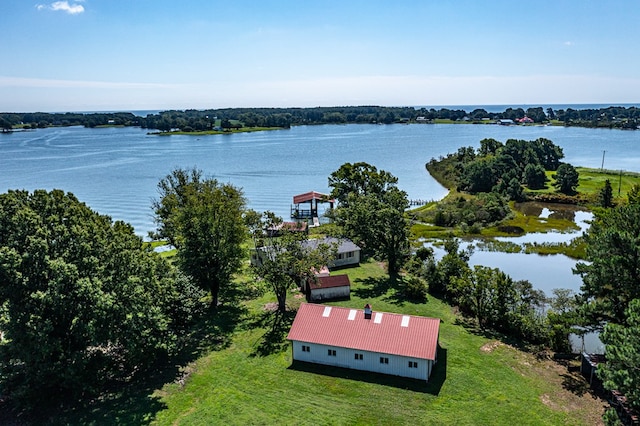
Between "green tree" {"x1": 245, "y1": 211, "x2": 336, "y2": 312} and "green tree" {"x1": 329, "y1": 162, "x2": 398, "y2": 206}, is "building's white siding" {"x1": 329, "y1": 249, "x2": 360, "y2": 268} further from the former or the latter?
"green tree" {"x1": 329, "y1": 162, "x2": 398, "y2": 206}

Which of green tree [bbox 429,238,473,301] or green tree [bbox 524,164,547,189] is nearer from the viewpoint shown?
green tree [bbox 429,238,473,301]

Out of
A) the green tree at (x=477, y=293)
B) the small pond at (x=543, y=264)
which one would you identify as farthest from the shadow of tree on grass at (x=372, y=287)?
the small pond at (x=543, y=264)

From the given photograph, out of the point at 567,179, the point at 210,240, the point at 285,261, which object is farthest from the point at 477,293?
the point at 567,179

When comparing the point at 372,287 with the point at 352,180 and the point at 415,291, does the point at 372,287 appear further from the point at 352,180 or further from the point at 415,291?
the point at 352,180

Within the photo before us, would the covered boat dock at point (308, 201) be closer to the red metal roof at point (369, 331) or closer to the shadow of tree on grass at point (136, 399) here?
the red metal roof at point (369, 331)

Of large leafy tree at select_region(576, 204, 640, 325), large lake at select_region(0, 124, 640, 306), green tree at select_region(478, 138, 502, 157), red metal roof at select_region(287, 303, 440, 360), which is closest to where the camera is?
large leafy tree at select_region(576, 204, 640, 325)

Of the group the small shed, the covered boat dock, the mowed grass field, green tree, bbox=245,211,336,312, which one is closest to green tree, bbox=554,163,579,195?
the covered boat dock

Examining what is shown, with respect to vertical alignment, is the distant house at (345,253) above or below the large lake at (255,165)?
below

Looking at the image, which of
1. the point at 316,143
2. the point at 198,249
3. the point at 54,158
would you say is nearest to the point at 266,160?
the point at 316,143
